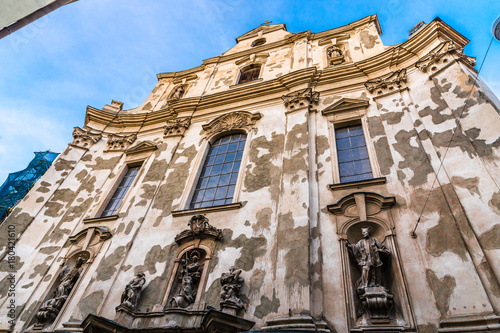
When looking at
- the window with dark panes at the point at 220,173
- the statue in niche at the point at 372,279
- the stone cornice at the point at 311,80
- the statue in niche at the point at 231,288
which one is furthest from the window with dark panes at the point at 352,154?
the statue in niche at the point at 231,288

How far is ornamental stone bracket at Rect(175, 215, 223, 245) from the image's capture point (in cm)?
692

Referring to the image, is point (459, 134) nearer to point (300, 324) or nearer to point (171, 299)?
point (300, 324)

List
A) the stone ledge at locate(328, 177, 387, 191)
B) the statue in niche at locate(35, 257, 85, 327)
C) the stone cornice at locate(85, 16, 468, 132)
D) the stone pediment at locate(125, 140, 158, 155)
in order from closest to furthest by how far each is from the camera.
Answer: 1. the stone ledge at locate(328, 177, 387, 191)
2. the statue in niche at locate(35, 257, 85, 327)
3. the stone cornice at locate(85, 16, 468, 132)
4. the stone pediment at locate(125, 140, 158, 155)

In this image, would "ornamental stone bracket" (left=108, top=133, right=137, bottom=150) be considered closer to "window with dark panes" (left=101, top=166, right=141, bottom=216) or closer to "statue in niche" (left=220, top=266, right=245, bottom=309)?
"window with dark panes" (left=101, top=166, right=141, bottom=216)

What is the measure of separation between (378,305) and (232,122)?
7.28 m

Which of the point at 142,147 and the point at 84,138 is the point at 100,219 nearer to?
the point at 142,147

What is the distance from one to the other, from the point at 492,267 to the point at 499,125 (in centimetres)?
291

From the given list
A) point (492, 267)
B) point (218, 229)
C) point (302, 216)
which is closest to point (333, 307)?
point (302, 216)

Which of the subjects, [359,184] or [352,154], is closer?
[359,184]

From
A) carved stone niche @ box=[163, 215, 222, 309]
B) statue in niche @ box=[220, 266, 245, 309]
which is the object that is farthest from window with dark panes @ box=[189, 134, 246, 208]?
statue in niche @ box=[220, 266, 245, 309]

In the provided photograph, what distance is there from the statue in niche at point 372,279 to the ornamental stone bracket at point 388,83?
4.99m

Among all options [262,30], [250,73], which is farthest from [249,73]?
[262,30]

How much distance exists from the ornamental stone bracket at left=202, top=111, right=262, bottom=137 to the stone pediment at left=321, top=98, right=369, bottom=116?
2.27 m

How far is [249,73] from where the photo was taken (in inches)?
546
